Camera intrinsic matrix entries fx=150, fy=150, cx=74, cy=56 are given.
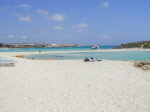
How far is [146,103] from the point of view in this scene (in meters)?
5.34

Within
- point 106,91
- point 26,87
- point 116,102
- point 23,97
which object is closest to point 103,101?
point 116,102

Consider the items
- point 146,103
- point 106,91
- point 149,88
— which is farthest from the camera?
point 149,88

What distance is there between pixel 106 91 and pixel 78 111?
2380 mm

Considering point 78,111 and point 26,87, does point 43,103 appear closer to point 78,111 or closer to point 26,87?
point 78,111

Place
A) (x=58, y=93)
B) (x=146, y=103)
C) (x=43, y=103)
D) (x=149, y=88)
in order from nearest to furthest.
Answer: (x=43, y=103) → (x=146, y=103) → (x=58, y=93) → (x=149, y=88)

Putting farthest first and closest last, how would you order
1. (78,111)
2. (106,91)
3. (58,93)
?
1. (106,91)
2. (58,93)
3. (78,111)

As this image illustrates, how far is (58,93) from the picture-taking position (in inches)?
240

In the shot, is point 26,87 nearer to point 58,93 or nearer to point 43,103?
point 58,93

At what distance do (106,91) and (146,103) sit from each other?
1.70 meters

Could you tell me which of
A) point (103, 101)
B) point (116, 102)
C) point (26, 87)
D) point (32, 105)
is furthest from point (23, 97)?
point (116, 102)

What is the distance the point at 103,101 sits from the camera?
5.39 meters

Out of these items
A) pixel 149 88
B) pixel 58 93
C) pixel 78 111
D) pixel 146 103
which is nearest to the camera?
pixel 78 111

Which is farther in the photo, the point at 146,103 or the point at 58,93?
the point at 58,93

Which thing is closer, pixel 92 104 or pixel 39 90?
pixel 92 104
